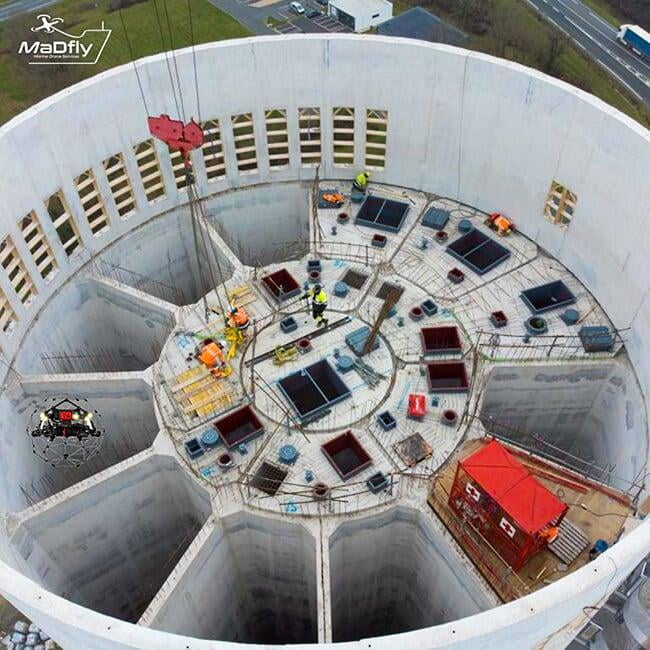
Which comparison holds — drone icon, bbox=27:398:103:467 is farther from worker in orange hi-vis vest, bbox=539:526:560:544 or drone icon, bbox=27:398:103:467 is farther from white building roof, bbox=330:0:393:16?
white building roof, bbox=330:0:393:16

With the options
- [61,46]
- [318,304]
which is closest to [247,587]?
[318,304]

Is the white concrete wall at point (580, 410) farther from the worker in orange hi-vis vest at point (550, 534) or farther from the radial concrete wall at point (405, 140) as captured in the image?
the worker in orange hi-vis vest at point (550, 534)

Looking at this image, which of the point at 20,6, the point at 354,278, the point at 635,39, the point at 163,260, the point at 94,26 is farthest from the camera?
the point at 20,6

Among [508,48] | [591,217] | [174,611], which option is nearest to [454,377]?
[591,217]

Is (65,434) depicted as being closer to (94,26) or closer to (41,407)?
(41,407)

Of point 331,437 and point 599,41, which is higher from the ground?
point 599,41

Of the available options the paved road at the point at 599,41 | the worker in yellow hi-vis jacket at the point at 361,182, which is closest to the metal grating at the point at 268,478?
the worker in yellow hi-vis jacket at the point at 361,182

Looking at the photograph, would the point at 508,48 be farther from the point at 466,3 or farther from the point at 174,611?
the point at 174,611
